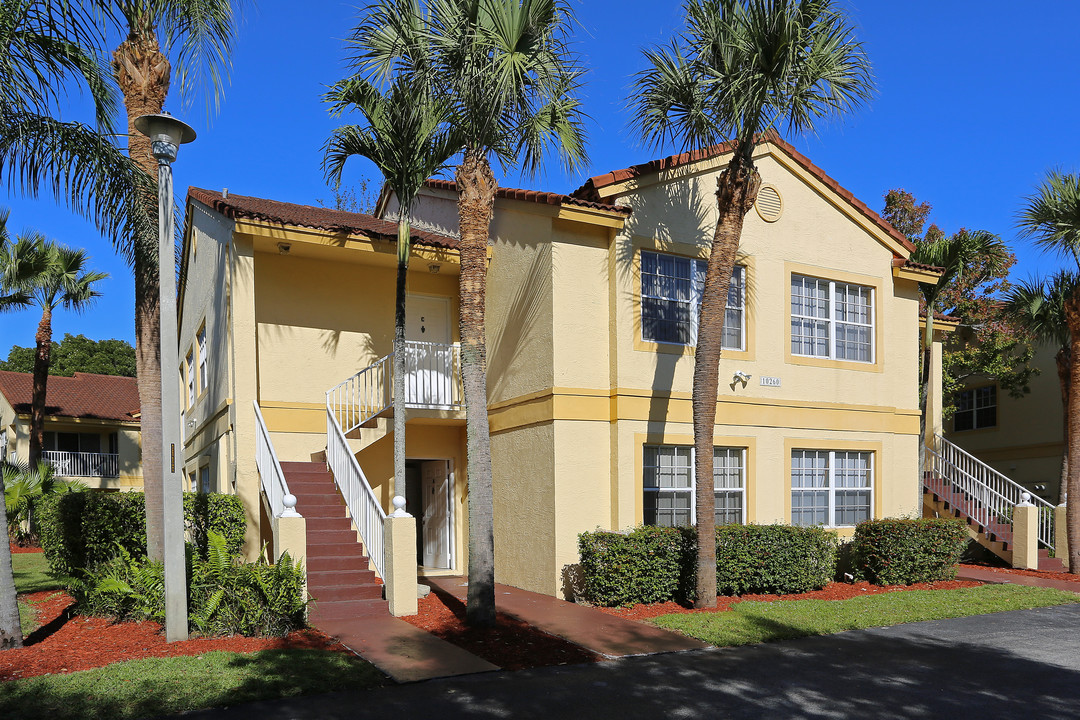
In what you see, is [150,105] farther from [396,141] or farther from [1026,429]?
[1026,429]

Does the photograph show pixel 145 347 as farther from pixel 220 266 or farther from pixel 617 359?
pixel 617 359

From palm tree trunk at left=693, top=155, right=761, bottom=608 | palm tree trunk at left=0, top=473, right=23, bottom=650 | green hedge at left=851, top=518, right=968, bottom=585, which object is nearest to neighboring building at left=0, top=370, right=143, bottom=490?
palm tree trunk at left=0, top=473, right=23, bottom=650

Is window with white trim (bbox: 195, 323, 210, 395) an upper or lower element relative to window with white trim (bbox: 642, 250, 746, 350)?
lower

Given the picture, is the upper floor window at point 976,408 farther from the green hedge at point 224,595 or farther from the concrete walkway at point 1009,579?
the green hedge at point 224,595

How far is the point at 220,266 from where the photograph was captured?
47.0ft

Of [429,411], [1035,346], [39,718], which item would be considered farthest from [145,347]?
[1035,346]

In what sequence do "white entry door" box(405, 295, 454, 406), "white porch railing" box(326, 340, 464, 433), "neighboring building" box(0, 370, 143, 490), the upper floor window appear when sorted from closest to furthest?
1. "white porch railing" box(326, 340, 464, 433)
2. "white entry door" box(405, 295, 454, 406)
3. the upper floor window
4. "neighboring building" box(0, 370, 143, 490)

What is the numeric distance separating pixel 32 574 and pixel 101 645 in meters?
8.83

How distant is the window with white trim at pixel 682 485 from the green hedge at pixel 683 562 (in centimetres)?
85

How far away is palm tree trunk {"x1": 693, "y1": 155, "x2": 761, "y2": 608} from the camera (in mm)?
11305

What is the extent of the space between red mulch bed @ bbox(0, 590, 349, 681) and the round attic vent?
32.7 ft

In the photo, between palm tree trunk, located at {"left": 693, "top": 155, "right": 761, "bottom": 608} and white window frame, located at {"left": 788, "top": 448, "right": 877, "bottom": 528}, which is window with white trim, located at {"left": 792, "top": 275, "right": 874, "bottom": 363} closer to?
white window frame, located at {"left": 788, "top": 448, "right": 877, "bottom": 528}

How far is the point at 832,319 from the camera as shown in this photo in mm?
15391

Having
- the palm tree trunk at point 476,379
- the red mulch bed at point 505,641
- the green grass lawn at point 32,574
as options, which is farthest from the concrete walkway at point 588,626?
the green grass lawn at point 32,574
